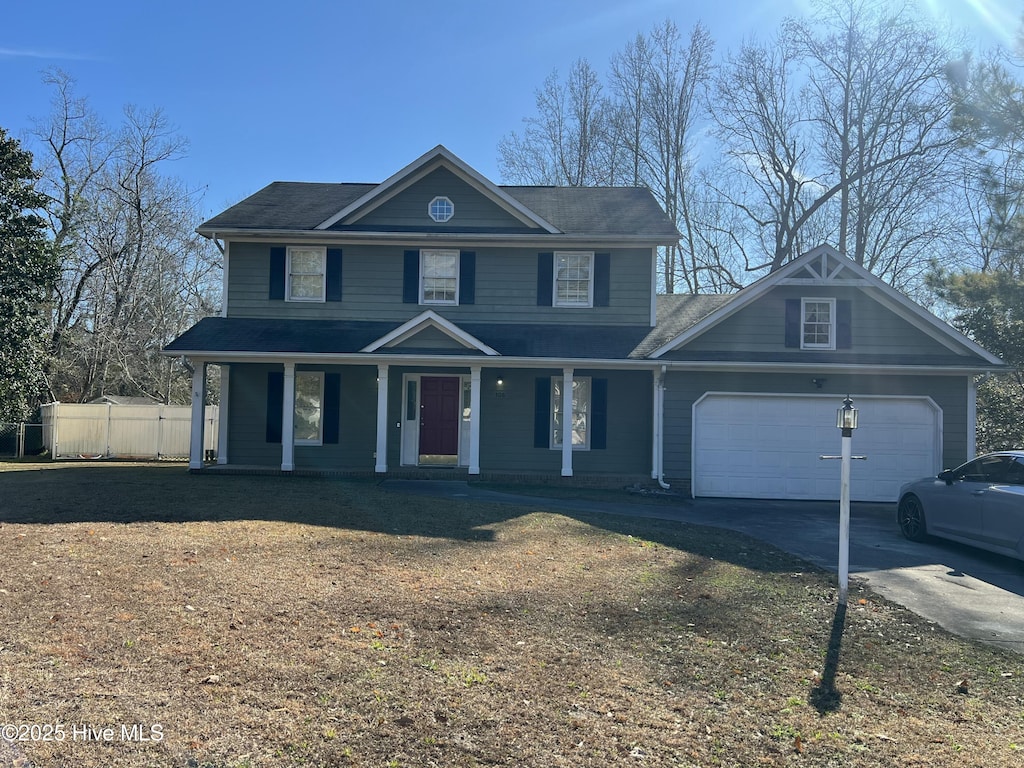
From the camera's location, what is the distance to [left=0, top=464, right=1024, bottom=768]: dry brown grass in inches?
141

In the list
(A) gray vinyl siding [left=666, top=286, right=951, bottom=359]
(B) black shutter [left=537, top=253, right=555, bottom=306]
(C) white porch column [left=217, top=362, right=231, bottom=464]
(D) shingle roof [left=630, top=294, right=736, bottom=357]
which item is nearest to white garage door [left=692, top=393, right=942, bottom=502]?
(A) gray vinyl siding [left=666, top=286, right=951, bottom=359]

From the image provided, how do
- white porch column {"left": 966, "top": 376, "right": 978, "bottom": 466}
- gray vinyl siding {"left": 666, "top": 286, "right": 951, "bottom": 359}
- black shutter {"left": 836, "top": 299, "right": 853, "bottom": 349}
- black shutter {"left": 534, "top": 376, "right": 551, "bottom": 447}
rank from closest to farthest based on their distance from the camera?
white porch column {"left": 966, "top": 376, "right": 978, "bottom": 466}
gray vinyl siding {"left": 666, "top": 286, "right": 951, "bottom": 359}
black shutter {"left": 836, "top": 299, "right": 853, "bottom": 349}
black shutter {"left": 534, "top": 376, "right": 551, "bottom": 447}

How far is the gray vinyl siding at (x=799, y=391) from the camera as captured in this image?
13844 mm

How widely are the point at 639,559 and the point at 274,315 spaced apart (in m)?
11.4

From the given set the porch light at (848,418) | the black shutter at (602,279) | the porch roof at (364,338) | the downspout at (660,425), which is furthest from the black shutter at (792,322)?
the porch light at (848,418)

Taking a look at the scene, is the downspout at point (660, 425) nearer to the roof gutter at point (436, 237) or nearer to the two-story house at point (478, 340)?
the two-story house at point (478, 340)

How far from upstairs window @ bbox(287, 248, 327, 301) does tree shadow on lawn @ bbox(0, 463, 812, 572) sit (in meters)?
4.77

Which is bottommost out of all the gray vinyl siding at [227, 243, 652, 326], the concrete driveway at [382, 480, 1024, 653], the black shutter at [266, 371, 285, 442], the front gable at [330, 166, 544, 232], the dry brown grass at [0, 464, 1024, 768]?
the concrete driveway at [382, 480, 1024, 653]

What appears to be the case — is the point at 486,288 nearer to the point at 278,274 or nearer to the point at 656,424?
the point at 278,274

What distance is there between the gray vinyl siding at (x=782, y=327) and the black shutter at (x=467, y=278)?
488 centimetres

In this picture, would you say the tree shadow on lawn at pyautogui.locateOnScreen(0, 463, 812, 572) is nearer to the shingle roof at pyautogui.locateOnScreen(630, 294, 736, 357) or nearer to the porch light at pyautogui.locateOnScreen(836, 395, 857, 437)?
the porch light at pyautogui.locateOnScreen(836, 395, 857, 437)

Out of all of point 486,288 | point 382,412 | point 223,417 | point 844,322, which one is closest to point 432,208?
point 486,288

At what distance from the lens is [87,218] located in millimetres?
27156

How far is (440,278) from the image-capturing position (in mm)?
16266
